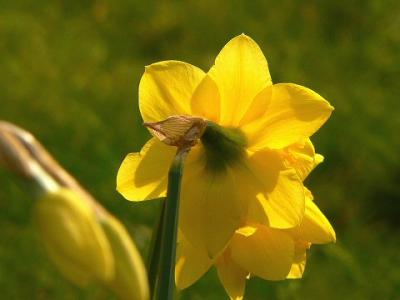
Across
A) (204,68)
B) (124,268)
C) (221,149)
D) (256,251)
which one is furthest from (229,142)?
(204,68)

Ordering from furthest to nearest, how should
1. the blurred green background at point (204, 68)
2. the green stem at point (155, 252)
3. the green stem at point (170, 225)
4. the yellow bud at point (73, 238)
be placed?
the blurred green background at point (204, 68), the green stem at point (155, 252), the green stem at point (170, 225), the yellow bud at point (73, 238)

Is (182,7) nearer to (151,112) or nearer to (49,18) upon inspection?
(49,18)

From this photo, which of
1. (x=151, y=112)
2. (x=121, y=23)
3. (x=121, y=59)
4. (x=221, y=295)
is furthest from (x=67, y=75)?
(x=151, y=112)

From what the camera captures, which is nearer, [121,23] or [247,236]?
[247,236]

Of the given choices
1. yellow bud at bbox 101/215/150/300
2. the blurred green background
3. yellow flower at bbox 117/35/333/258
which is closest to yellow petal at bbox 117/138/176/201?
yellow flower at bbox 117/35/333/258

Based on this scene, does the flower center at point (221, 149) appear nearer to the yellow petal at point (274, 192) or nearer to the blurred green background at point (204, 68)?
the yellow petal at point (274, 192)

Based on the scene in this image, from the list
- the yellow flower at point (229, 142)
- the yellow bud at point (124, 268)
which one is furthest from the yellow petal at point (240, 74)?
the yellow bud at point (124, 268)

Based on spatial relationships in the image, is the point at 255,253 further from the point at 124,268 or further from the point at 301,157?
the point at 124,268
